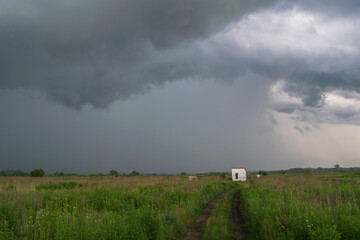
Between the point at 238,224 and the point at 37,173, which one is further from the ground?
the point at 238,224

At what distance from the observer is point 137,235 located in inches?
286

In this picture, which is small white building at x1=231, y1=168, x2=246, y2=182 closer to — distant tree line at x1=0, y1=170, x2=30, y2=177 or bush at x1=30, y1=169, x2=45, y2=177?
bush at x1=30, y1=169, x2=45, y2=177

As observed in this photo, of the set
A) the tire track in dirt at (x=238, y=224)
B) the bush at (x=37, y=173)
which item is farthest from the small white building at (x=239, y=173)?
the bush at (x=37, y=173)

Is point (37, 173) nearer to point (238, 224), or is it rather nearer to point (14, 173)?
point (14, 173)

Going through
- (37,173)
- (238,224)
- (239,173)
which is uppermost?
(238,224)

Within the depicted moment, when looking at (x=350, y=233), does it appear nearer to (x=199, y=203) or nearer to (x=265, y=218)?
(x=265, y=218)

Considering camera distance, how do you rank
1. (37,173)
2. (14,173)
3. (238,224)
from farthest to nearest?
(14,173) < (37,173) < (238,224)

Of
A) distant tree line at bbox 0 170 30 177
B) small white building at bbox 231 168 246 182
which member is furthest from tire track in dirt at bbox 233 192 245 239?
distant tree line at bbox 0 170 30 177

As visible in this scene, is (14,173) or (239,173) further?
(14,173)

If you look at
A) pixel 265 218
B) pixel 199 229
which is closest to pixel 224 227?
pixel 199 229

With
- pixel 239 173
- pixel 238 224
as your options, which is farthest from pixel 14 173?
pixel 238 224

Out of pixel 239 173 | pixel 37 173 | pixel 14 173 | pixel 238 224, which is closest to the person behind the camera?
pixel 238 224

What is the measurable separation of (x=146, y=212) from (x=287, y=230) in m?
4.75

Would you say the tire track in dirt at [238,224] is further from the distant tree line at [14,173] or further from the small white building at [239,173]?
the distant tree line at [14,173]
